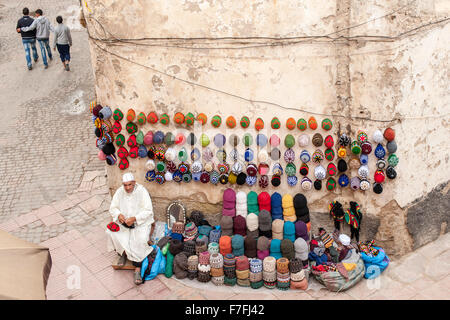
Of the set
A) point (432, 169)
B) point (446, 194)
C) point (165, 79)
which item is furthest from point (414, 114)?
point (165, 79)

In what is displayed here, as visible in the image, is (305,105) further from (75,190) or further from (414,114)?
(75,190)

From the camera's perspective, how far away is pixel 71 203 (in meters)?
7.42

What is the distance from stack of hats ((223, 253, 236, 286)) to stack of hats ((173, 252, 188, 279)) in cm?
49

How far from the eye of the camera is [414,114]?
527cm

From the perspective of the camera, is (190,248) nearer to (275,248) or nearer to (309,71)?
(275,248)

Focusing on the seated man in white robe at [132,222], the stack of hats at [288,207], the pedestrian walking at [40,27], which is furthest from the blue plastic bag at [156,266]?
the pedestrian walking at [40,27]

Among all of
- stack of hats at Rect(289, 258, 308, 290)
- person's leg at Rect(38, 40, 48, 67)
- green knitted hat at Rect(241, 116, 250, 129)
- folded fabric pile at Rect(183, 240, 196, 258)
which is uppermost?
person's leg at Rect(38, 40, 48, 67)

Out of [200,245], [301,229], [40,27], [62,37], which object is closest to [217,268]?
[200,245]

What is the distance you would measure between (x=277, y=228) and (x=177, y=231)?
49.5 inches

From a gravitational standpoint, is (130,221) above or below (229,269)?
above

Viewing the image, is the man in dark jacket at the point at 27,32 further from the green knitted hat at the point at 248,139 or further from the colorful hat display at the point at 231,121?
the green knitted hat at the point at 248,139

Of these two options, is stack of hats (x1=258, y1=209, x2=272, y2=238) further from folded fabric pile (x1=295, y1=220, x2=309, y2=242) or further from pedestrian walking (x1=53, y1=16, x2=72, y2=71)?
pedestrian walking (x1=53, y1=16, x2=72, y2=71)

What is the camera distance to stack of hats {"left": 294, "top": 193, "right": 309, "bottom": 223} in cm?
568

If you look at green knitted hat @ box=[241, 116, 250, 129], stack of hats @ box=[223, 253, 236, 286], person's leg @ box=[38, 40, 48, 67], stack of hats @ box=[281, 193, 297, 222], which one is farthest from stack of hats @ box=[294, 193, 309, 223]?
person's leg @ box=[38, 40, 48, 67]
